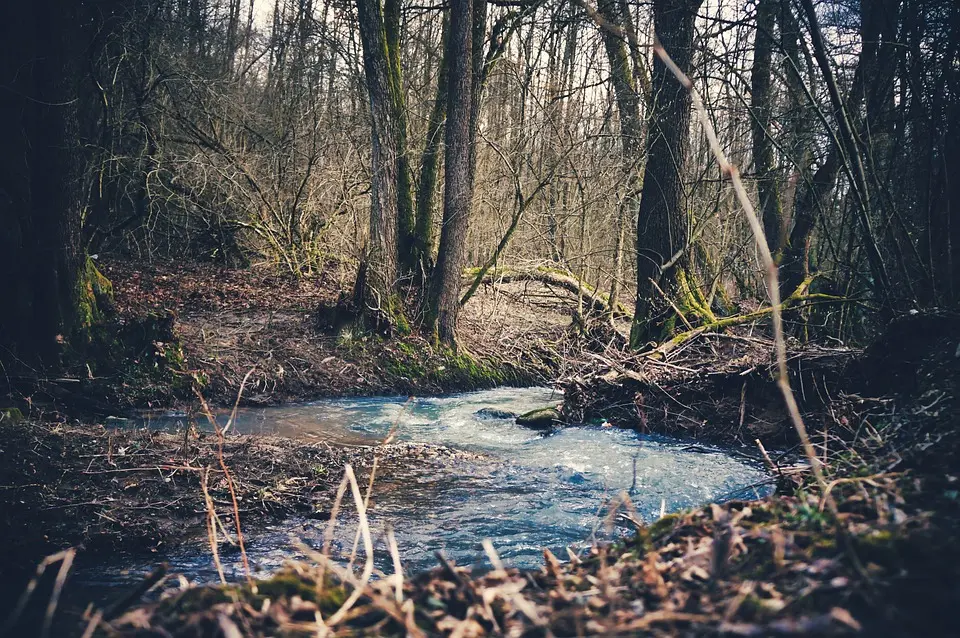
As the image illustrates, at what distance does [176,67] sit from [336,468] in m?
10.2

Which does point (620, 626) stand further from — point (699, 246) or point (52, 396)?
point (699, 246)

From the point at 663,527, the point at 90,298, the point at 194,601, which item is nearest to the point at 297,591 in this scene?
the point at 194,601

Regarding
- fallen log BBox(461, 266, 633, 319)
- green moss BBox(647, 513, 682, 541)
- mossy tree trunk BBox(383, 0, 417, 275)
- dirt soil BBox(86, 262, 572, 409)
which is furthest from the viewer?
fallen log BBox(461, 266, 633, 319)

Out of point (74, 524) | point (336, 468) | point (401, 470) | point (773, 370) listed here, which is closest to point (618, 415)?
point (773, 370)

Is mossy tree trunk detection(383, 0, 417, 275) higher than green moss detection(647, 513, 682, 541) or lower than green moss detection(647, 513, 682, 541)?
higher

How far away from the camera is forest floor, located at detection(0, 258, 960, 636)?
212 cm

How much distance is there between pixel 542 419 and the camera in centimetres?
1006

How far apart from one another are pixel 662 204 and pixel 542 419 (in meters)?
3.64

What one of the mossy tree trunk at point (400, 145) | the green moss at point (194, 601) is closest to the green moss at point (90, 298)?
the mossy tree trunk at point (400, 145)

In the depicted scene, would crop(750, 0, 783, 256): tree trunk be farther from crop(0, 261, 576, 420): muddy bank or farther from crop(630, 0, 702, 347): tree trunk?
crop(0, 261, 576, 420): muddy bank

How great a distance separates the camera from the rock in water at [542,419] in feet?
32.8

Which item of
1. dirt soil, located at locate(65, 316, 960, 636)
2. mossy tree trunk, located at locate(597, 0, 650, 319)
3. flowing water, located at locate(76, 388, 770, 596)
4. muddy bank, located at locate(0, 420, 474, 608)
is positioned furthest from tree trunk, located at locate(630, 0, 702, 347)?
dirt soil, located at locate(65, 316, 960, 636)

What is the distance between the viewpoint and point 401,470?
25.4ft

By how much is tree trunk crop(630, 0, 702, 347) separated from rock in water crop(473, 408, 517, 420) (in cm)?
223
